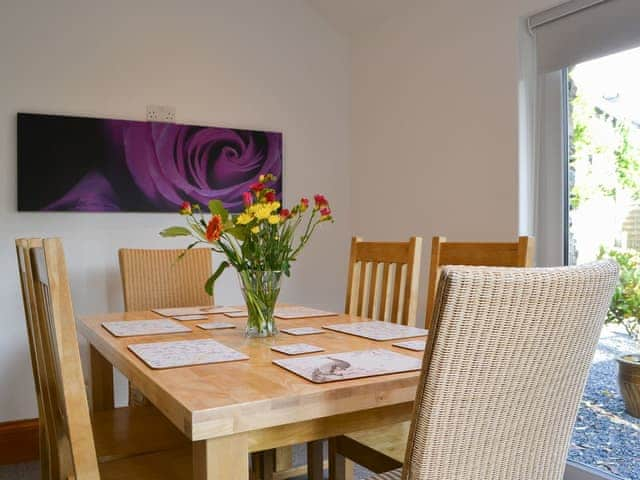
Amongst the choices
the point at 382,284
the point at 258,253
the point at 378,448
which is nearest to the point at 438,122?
the point at 382,284

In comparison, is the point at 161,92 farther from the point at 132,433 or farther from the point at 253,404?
the point at 253,404

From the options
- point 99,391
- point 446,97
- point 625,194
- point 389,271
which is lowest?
point 99,391

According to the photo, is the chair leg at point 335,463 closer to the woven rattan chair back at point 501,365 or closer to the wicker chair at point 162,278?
the wicker chair at point 162,278

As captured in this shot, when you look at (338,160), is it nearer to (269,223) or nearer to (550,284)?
(269,223)

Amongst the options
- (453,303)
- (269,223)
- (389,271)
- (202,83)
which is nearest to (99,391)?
(269,223)

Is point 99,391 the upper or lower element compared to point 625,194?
lower

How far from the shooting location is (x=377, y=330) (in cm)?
169

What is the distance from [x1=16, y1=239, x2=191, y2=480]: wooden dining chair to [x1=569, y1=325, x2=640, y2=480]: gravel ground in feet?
5.27

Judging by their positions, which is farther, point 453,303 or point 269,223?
point 269,223

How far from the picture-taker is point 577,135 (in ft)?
7.84

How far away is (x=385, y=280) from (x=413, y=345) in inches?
30.0

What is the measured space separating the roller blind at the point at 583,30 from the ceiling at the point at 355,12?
96 cm

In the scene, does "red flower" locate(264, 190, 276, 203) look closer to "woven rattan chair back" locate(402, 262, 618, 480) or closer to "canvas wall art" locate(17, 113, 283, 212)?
"woven rattan chair back" locate(402, 262, 618, 480)

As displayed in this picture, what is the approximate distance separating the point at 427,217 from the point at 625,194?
40.0 inches
